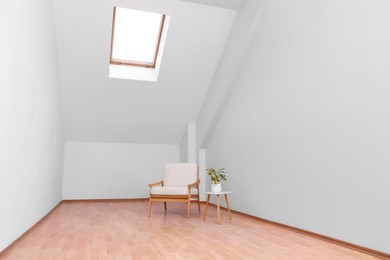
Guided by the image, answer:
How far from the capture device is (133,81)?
539 cm

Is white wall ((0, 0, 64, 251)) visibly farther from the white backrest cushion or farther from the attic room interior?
the white backrest cushion

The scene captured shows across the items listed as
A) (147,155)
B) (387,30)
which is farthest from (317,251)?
(147,155)

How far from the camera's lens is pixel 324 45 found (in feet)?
9.80

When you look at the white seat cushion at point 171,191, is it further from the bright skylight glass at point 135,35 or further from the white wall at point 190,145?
the bright skylight glass at point 135,35

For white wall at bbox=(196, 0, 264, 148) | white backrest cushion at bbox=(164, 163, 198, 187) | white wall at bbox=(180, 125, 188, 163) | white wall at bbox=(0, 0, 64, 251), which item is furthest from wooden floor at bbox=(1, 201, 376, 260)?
white wall at bbox=(180, 125, 188, 163)

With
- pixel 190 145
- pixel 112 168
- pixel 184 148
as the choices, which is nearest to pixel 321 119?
pixel 190 145

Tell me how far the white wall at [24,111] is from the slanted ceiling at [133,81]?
0.57 meters

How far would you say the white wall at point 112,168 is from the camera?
643 cm

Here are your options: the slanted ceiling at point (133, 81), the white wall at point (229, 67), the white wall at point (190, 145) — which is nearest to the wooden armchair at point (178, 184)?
the white wall at point (229, 67)

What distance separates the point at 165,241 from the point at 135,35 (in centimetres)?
360

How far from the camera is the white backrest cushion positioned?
4984 mm

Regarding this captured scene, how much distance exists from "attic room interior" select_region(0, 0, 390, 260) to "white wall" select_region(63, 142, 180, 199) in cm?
3

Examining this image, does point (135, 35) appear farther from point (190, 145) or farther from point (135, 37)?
point (190, 145)

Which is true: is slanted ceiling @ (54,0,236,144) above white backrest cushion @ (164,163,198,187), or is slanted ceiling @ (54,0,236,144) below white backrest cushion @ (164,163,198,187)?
above
